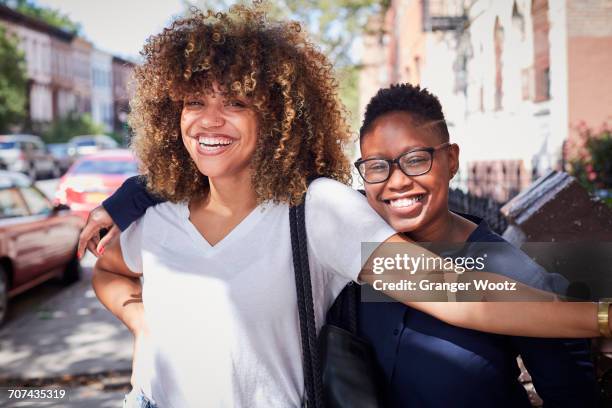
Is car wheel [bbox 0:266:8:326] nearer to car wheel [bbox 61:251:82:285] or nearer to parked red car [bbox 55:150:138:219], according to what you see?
car wheel [bbox 61:251:82:285]

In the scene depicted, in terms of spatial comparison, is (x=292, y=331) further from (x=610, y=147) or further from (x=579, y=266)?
(x=610, y=147)

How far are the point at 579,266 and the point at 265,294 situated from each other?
0.97 m

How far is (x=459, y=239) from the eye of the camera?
5.48ft

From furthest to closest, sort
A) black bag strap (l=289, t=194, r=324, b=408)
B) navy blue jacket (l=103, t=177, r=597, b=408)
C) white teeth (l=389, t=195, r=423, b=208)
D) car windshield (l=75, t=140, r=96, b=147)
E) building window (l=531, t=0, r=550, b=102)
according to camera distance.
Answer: car windshield (l=75, t=140, r=96, b=147)
building window (l=531, t=0, r=550, b=102)
white teeth (l=389, t=195, r=423, b=208)
black bag strap (l=289, t=194, r=324, b=408)
navy blue jacket (l=103, t=177, r=597, b=408)

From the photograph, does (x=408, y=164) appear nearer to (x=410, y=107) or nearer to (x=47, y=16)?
(x=410, y=107)

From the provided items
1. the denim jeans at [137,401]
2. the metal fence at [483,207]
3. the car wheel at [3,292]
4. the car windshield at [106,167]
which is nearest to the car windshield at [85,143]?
the car windshield at [106,167]

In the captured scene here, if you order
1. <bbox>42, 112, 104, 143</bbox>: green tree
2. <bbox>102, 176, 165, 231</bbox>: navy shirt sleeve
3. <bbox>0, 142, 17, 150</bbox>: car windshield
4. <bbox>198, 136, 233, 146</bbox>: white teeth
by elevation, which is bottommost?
<bbox>102, 176, 165, 231</bbox>: navy shirt sleeve

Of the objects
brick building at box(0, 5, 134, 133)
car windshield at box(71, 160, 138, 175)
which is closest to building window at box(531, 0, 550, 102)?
car windshield at box(71, 160, 138, 175)

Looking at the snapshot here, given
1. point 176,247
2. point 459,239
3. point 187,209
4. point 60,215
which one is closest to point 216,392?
point 176,247

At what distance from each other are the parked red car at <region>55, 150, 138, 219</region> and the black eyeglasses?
26.1ft

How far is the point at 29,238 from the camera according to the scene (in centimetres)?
705

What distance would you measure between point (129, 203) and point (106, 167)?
33.5 feet

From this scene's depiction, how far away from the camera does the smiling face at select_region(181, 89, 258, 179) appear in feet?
5.98

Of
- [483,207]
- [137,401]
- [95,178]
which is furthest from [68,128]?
[137,401]
